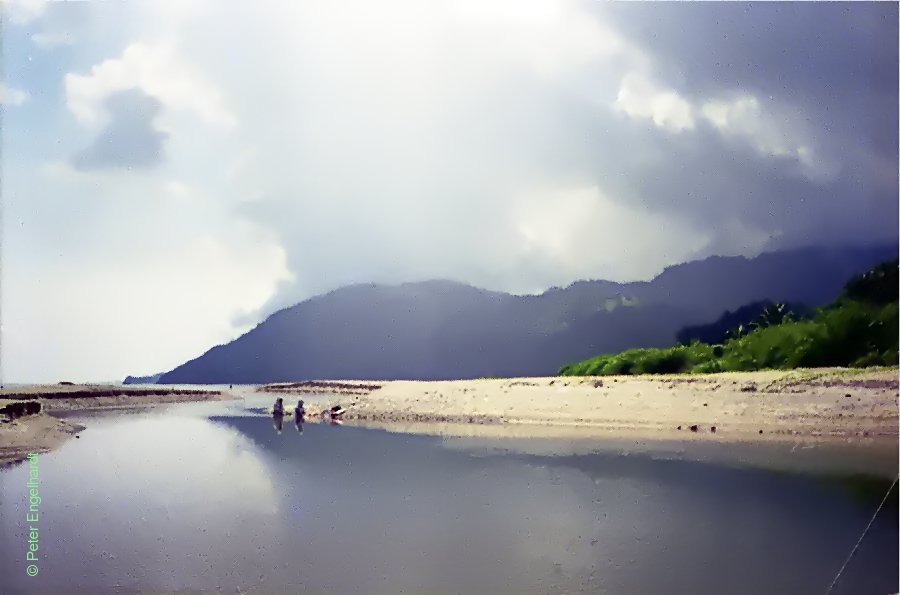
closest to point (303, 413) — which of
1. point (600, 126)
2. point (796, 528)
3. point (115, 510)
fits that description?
point (115, 510)

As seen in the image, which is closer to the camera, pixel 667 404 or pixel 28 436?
pixel 28 436

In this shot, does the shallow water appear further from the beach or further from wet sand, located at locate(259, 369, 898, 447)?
wet sand, located at locate(259, 369, 898, 447)

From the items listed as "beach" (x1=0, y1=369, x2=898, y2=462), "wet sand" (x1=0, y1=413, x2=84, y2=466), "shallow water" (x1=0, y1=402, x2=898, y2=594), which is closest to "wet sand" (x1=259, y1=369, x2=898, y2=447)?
"beach" (x1=0, y1=369, x2=898, y2=462)

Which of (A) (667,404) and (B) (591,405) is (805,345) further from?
(B) (591,405)

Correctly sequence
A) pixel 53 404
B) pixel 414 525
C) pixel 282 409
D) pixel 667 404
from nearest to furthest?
pixel 414 525 → pixel 53 404 → pixel 282 409 → pixel 667 404

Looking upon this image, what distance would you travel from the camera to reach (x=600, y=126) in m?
A: 3.44

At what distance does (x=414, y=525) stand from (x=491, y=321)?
4.16ft

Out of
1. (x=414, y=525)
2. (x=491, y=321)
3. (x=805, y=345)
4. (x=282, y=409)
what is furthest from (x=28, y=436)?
(x=805, y=345)

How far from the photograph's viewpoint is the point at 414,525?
10.5 ft

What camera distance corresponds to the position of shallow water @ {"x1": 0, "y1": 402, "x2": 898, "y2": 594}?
9.20ft

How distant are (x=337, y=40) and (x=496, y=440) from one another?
3.15 m

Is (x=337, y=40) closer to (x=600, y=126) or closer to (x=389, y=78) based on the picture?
(x=389, y=78)

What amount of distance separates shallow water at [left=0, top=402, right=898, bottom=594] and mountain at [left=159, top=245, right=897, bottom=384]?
0.65 meters

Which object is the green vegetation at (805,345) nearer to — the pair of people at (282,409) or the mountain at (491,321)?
the mountain at (491,321)
